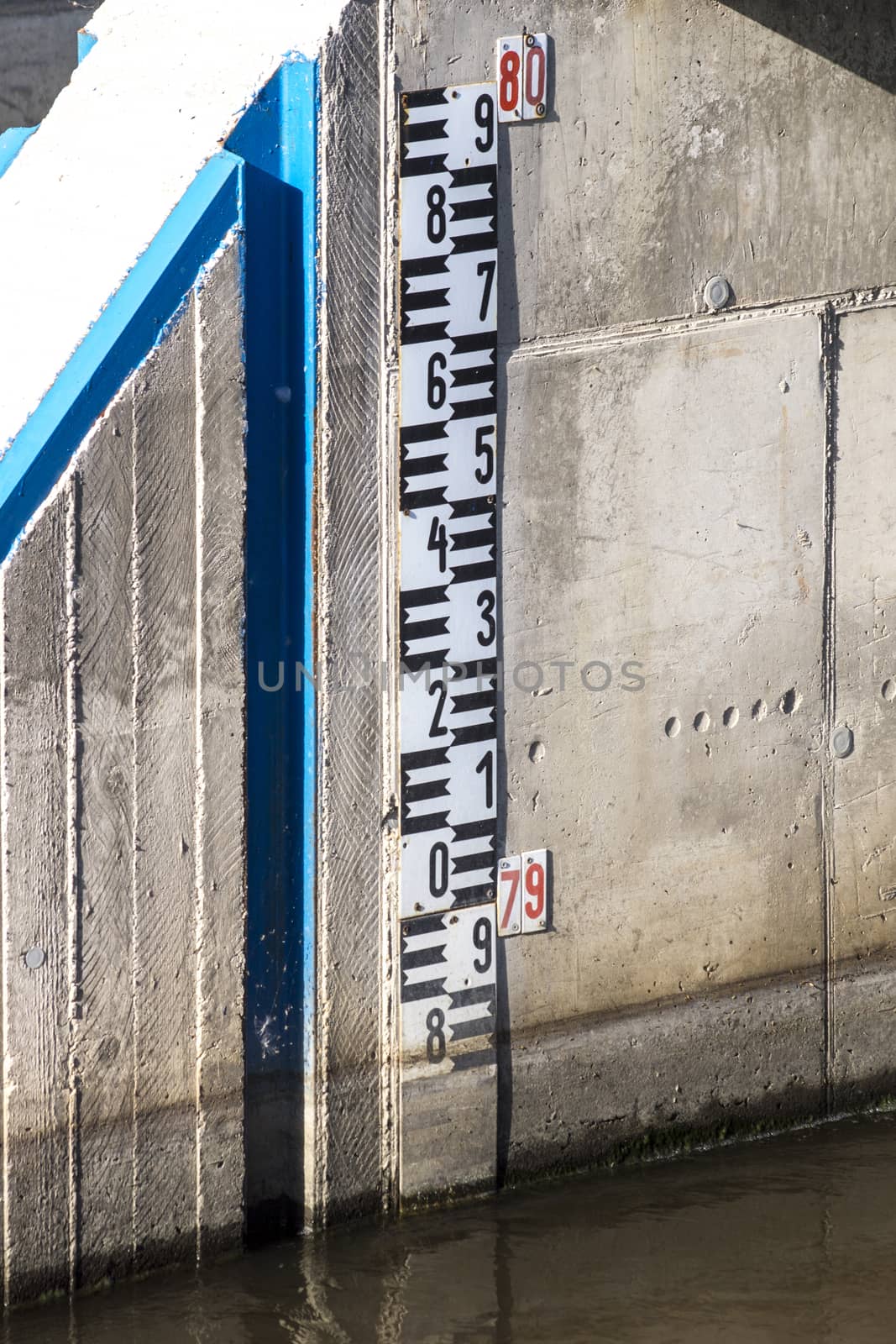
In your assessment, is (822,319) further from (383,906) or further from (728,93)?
(383,906)

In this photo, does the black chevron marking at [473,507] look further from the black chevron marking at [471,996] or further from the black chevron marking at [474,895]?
the black chevron marking at [471,996]

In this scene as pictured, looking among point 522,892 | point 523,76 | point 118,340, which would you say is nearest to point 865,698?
point 522,892

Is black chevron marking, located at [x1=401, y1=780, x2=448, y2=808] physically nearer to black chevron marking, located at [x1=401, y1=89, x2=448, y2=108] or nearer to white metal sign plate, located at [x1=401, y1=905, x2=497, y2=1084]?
white metal sign plate, located at [x1=401, y1=905, x2=497, y2=1084]

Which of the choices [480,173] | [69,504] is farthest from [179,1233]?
[480,173]

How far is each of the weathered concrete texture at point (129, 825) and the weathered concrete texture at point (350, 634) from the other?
27cm

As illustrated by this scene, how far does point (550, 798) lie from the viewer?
529cm

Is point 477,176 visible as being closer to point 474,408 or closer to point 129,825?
point 474,408

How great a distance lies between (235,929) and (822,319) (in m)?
2.54

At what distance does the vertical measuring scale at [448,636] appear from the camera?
4.78 meters

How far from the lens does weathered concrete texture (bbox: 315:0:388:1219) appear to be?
4.64 metres

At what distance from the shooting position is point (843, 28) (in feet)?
17.5

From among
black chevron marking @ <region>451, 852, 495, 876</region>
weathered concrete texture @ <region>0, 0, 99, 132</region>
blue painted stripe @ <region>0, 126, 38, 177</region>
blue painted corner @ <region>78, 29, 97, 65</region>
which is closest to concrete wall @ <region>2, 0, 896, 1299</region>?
black chevron marking @ <region>451, 852, 495, 876</region>

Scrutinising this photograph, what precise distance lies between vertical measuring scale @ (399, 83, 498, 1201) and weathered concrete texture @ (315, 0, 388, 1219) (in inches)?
3.4

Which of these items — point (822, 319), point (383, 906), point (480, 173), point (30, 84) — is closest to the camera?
point (480, 173)
